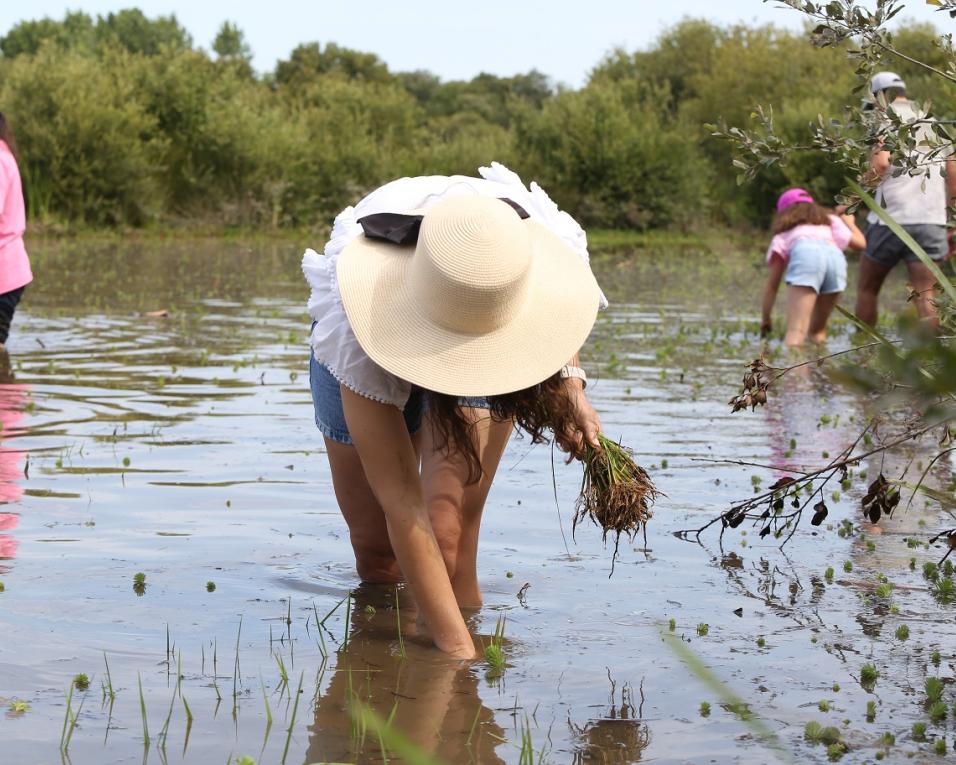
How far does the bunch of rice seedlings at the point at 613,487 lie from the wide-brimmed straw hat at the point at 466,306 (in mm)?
845

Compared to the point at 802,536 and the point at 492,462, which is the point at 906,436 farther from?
the point at 802,536

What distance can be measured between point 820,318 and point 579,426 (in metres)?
9.49

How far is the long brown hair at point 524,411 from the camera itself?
4.00 meters

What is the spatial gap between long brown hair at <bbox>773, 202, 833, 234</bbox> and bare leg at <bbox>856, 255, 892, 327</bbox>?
1619mm

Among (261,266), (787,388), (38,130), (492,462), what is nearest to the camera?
(492,462)

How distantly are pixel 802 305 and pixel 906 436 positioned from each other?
8944 millimetres

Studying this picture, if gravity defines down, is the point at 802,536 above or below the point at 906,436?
below

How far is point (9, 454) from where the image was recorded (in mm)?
7547

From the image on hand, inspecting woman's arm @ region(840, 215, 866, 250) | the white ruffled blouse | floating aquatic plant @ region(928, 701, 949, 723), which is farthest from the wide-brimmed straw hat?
woman's arm @ region(840, 215, 866, 250)

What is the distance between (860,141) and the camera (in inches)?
173

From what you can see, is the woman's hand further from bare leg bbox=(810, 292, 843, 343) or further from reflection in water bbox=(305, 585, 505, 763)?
bare leg bbox=(810, 292, 843, 343)

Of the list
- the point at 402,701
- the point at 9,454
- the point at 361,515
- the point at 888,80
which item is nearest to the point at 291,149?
the point at 888,80

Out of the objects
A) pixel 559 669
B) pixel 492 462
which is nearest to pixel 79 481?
pixel 492 462

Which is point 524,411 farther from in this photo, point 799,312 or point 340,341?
point 799,312
